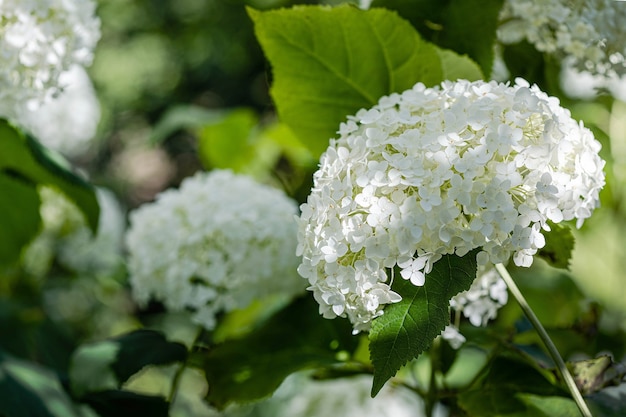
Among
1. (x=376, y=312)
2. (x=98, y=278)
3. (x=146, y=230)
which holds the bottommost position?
(x=98, y=278)

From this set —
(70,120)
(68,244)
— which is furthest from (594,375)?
(70,120)

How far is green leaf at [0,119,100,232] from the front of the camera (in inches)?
35.4

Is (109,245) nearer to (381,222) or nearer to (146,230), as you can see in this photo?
(146,230)

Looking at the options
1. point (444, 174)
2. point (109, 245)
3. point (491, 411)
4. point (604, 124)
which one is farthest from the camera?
point (109, 245)

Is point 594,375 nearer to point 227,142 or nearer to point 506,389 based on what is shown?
point 506,389

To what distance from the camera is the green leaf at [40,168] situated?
2.95ft

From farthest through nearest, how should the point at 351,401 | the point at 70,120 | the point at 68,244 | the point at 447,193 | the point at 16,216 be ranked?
the point at 70,120 < the point at 68,244 < the point at 351,401 < the point at 16,216 < the point at 447,193

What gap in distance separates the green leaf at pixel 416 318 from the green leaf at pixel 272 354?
263mm

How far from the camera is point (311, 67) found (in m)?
0.81

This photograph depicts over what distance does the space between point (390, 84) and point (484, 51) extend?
4.7 inches

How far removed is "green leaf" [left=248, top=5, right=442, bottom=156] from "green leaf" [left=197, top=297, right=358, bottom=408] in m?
0.25

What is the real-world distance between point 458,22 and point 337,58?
15cm

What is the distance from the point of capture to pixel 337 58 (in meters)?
0.81

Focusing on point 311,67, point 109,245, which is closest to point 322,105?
point 311,67
